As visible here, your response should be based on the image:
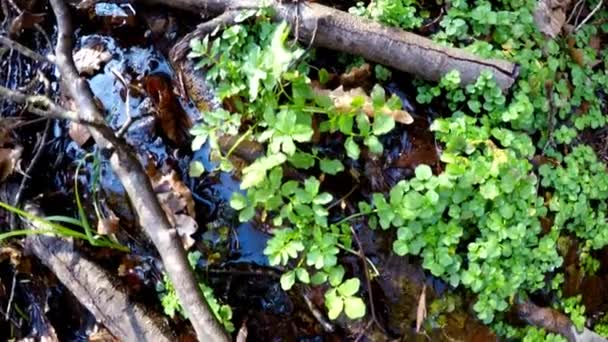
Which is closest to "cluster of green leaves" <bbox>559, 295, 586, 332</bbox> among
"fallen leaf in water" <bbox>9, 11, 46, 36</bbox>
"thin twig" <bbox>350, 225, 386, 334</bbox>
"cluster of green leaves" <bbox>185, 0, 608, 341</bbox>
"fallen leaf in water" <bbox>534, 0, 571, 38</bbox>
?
"cluster of green leaves" <bbox>185, 0, 608, 341</bbox>

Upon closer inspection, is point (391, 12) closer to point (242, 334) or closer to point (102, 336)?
point (242, 334)

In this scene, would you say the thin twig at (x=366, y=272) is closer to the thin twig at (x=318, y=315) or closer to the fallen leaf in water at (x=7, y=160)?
the thin twig at (x=318, y=315)

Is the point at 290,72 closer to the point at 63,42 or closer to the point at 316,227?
the point at 316,227

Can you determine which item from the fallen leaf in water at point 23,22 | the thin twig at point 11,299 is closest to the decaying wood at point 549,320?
the thin twig at point 11,299

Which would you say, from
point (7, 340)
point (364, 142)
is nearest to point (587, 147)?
point (364, 142)

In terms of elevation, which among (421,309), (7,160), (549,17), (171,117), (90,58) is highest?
(549,17)

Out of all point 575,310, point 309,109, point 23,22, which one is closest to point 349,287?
point 309,109
